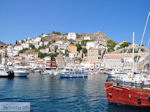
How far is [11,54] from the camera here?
142250mm

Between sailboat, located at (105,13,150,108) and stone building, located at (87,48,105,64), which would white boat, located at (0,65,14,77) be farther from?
stone building, located at (87,48,105,64)

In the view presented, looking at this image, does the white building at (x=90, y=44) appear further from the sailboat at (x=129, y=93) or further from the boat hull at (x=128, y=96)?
the boat hull at (x=128, y=96)

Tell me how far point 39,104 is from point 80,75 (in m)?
41.4

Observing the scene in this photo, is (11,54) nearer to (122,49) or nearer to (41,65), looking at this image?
(41,65)

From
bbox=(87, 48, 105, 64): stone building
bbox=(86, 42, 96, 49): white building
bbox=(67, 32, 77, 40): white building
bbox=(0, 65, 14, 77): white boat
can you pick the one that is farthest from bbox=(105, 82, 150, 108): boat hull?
bbox=(67, 32, 77, 40): white building

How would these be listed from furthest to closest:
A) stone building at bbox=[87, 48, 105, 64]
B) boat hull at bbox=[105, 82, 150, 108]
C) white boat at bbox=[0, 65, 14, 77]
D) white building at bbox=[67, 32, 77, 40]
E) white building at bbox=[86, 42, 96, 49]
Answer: white building at bbox=[67, 32, 77, 40] < white building at bbox=[86, 42, 96, 49] < stone building at bbox=[87, 48, 105, 64] < white boat at bbox=[0, 65, 14, 77] < boat hull at bbox=[105, 82, 150, 108]

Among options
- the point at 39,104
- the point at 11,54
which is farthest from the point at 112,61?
the point at 39,104

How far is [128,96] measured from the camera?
16.5m

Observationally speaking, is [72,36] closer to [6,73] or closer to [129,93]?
[6,73]

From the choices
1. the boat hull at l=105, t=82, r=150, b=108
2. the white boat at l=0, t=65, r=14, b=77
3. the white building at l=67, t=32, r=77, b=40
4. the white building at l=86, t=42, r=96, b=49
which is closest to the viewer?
the boat hull at l=105, t=82, r=150, b=108

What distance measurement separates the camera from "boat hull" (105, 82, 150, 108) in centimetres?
1567

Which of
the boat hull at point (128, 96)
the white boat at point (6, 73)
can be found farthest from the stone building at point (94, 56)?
the boat hull at point (128, 96)

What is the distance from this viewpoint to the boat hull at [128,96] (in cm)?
1567

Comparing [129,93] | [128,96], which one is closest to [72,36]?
[128,96]
